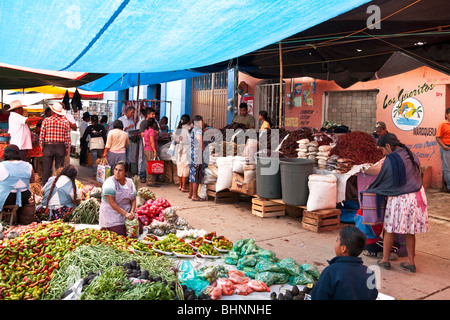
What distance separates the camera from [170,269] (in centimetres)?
437

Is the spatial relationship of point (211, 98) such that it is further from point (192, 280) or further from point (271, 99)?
point (192, 280)

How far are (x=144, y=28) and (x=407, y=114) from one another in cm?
786

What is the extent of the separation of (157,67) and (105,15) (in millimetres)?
2049

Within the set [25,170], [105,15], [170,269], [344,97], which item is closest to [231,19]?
[105,15]

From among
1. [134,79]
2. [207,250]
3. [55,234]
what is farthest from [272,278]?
[134,79]

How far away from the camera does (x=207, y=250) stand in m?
5.45

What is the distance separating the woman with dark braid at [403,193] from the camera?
5.14 meters

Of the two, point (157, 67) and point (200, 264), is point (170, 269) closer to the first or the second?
point (200, 264)

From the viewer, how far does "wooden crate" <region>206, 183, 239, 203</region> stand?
931 centimetres

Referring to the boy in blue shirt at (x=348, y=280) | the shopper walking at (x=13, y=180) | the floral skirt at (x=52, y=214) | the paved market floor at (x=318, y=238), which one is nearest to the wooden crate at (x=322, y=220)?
the paved market floor at (x=318, y=238)

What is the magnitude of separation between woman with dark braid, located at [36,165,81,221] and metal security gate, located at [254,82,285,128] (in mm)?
8234

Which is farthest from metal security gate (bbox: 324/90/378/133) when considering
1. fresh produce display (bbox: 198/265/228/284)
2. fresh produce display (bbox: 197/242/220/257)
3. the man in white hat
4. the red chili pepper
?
the red chili pepper

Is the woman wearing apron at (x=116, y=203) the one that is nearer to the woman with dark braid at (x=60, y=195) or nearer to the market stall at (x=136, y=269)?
the market stall at (x=136, y=269)

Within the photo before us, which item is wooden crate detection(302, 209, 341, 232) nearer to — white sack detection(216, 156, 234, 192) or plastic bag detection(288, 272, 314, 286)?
white sack detection(216, 156, 234, 192)
